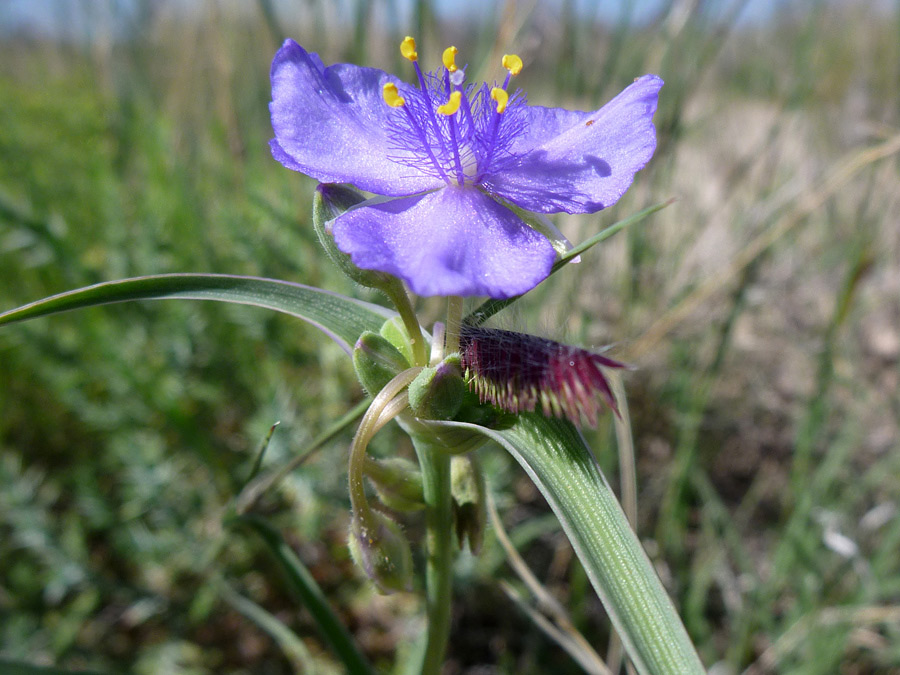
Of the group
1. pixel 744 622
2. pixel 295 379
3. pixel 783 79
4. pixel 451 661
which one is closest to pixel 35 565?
pixel 295 379

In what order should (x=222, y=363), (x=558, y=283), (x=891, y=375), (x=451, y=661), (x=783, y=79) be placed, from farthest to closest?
(x=783, y=79), (x=891, y=375), (x=558, y=283), (x=222, y=363), (x=451, y=661)

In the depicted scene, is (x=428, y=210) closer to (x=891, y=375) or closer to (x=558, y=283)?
(x=558, y=283)

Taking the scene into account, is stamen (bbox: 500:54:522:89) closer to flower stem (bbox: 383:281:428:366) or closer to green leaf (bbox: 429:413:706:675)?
flower stem (bbox: 383:281:428:366)

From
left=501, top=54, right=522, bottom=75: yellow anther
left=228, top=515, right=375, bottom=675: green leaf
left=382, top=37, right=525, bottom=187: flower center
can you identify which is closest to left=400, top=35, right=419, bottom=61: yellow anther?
left=382, top=37, right=525, bottom=187: flower center

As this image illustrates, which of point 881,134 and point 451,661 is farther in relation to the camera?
point 451,661

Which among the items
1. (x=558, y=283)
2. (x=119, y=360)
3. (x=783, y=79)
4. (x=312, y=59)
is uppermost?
(x=783, y=79)

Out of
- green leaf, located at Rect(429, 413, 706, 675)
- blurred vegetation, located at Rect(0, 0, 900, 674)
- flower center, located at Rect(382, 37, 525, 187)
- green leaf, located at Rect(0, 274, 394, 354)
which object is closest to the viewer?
green leaf, located at Rect(429, 413, 706, 675)

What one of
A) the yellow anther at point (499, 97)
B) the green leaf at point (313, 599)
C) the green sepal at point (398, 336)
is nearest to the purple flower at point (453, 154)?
the yellow anther at point (499, 97)
